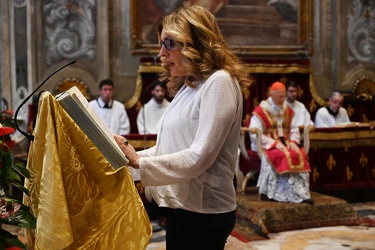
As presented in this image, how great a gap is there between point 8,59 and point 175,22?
23.1ft

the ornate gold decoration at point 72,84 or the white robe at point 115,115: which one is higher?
the ornate gold decoration at point 72,84

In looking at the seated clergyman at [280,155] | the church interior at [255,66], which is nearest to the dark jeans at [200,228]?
the church interior at [255,66]

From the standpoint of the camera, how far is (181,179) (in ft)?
6.29

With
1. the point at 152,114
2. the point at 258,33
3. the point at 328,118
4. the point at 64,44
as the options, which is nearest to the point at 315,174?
the point at 328,118

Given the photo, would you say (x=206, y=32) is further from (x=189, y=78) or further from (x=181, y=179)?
(x=181, y=179)

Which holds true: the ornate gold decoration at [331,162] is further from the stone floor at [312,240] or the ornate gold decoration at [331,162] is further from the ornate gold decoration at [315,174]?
the stone floor at [312,240]

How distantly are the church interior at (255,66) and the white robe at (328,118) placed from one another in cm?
41

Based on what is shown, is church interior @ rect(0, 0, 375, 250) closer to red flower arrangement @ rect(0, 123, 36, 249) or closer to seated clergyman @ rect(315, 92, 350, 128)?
seated clergyman @ rect(315, 92, 350, 128)

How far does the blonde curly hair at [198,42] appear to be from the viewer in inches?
76.5

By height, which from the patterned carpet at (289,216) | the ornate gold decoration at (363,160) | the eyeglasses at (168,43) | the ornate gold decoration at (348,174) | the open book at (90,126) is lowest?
the patterned carpet at (289,216)

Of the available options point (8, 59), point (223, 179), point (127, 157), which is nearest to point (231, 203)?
point (223, 179)

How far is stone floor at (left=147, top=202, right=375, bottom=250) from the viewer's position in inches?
217

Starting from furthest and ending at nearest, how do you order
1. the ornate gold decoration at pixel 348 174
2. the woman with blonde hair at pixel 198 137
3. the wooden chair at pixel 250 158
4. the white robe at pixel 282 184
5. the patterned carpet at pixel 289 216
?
the ornate gold decoration at pixel 348 174
the wooden chair at pixel 250 158
the white robe at pixel 282 184
the patterned carpet at pixel 289 216
the woman with blonde hair at pixel 198 137

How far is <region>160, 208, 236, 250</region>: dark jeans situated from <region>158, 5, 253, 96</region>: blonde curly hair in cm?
46
